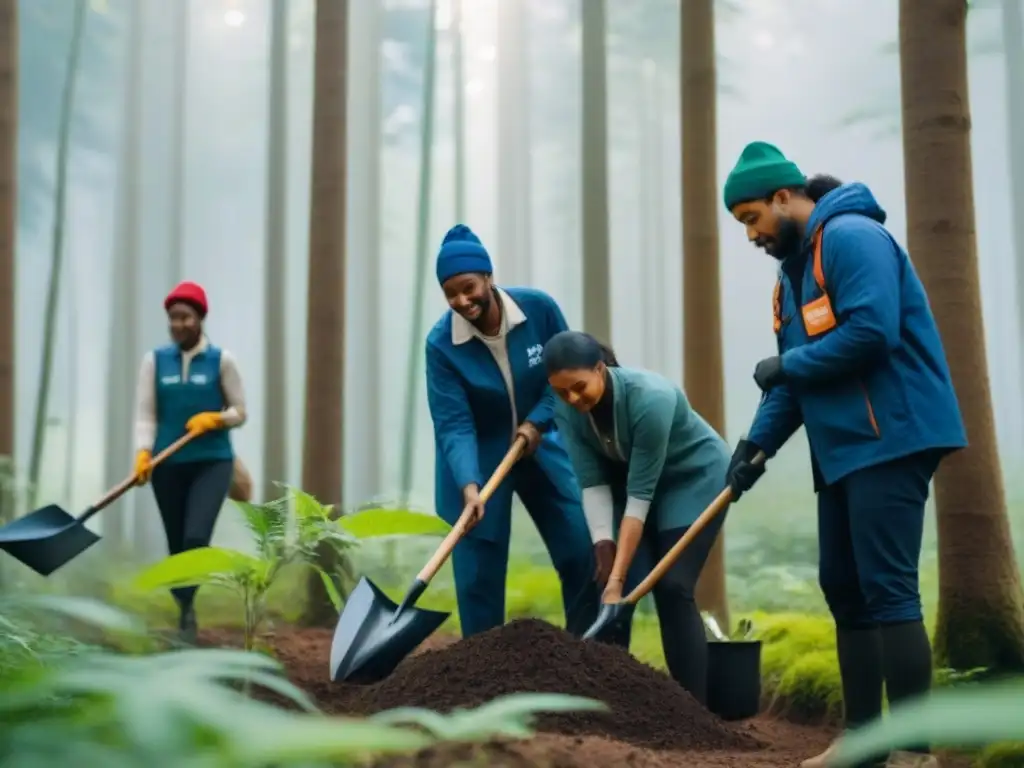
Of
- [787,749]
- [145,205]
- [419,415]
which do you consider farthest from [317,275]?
[419,415]

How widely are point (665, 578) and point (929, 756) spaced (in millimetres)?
1108

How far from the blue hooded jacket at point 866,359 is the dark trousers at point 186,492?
10.9ft

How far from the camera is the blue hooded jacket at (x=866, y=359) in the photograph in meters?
2.47

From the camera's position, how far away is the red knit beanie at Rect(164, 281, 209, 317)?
5078 millimetres

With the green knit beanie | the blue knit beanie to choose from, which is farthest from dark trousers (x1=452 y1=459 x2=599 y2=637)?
the green knit beanie

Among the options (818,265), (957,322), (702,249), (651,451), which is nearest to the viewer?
(818,265)

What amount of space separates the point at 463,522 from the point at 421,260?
1005 centimetres

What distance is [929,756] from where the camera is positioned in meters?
2.43

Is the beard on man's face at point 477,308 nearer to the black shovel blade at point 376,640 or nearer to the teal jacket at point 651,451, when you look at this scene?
the teal jacket at point 651,451

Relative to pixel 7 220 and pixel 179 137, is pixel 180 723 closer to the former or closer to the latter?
pixel 7 220

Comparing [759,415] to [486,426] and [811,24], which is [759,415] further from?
[811,24]

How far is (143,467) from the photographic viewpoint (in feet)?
16.3

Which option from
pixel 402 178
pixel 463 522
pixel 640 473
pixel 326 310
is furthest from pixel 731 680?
pixel 402 178

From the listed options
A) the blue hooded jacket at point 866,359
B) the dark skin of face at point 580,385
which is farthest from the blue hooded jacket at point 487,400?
the blue hooded jacket at point 866,359
